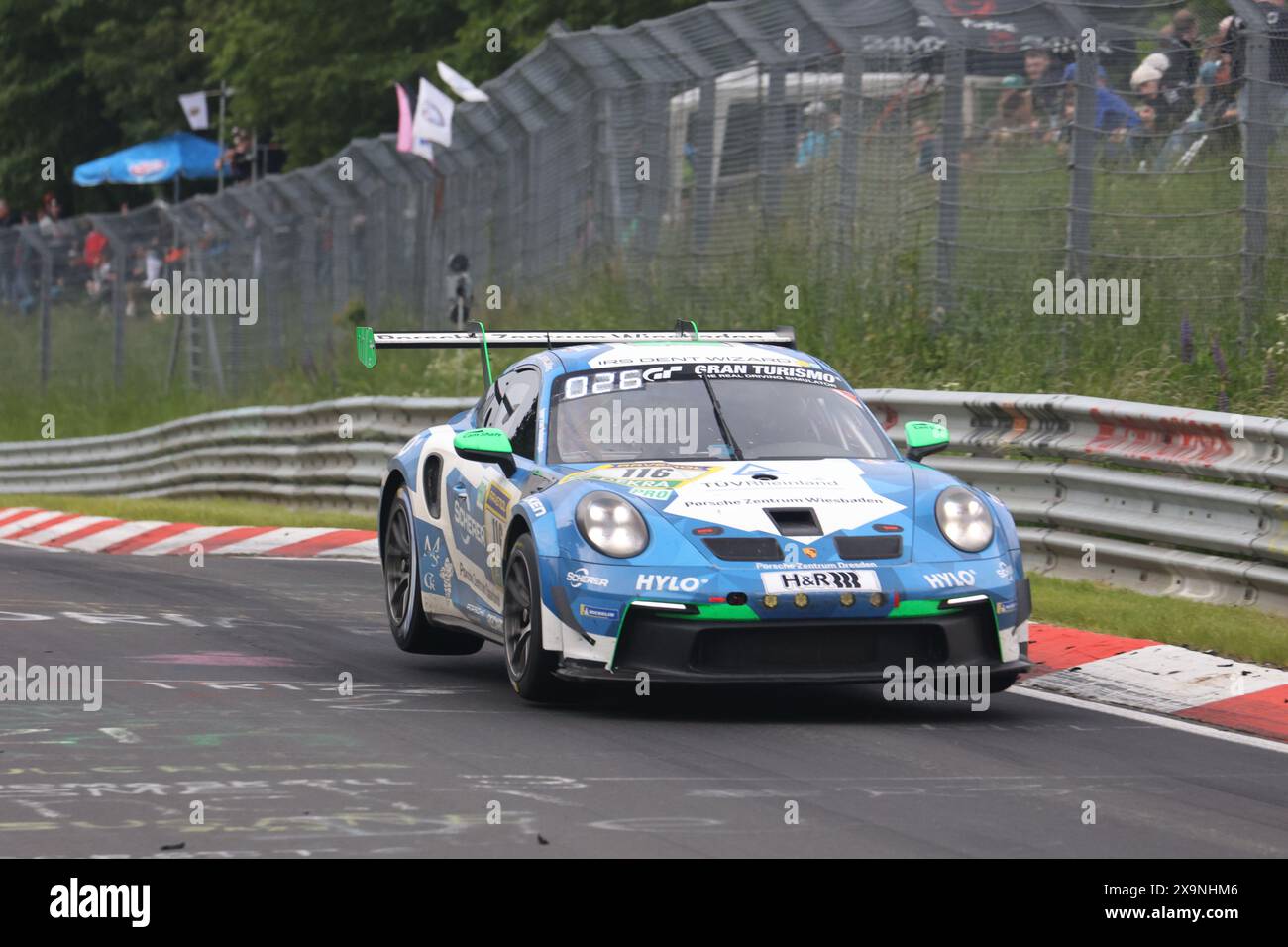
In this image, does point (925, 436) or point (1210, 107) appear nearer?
point (925, 436)

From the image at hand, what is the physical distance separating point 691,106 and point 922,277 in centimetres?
326

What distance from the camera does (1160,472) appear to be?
1284cm

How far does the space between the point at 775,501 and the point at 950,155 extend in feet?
26.8

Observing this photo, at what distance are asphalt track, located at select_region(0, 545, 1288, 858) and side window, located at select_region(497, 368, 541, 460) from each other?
3.28ft

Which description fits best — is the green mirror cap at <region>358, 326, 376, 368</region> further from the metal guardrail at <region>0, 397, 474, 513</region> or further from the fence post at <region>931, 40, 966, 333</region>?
the metal guardrail at <region>0, 397, 474, 513</region>

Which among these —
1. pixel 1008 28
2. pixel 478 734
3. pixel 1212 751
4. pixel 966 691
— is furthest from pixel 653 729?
pixel 1008 28

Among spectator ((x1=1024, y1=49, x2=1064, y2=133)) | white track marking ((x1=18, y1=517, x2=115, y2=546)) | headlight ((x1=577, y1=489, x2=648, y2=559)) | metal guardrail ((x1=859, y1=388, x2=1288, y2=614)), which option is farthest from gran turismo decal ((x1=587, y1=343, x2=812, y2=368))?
white track marking ((x1=18, y1=517, x2=115, y2=546))

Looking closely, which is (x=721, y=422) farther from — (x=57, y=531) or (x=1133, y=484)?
(x=57, y=531)

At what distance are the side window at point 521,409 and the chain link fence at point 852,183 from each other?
213 inches

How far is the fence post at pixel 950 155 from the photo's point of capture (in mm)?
16453

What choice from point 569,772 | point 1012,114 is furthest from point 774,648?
point 1012,114

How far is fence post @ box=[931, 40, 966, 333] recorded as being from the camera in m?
16.5

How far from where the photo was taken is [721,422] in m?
9.77

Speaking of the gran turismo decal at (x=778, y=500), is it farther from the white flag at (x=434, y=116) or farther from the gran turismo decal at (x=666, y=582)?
the white flag at (x=434, y=116)
